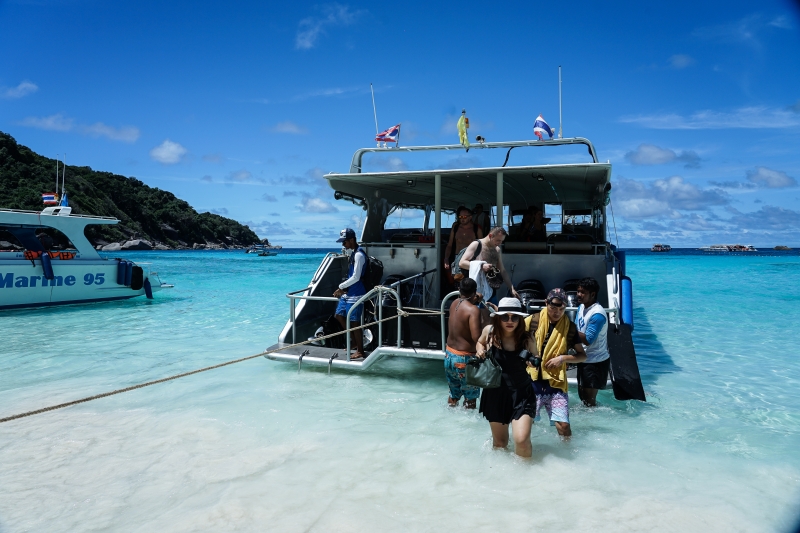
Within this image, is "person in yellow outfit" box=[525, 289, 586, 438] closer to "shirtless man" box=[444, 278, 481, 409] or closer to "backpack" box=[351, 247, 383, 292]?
"shirtless man" box=[444, 278, 481, 409]

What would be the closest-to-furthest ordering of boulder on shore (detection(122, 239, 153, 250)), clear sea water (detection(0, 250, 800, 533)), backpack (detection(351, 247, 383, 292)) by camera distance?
1. clear sea water (detection(0, 250, 800, 533))
2. backpack (detection(351, 247, 383, 292))
3. boulder on shore (detection(122, 239, 153, 250))

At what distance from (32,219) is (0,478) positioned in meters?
14.2

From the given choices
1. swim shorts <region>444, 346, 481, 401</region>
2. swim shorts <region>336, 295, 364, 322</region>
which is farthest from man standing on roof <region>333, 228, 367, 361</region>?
swim shorts <region>444, 346, 481, 401</region>

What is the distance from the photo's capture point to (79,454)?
473 centimetres

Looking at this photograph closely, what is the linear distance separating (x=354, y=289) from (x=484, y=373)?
3.25 m

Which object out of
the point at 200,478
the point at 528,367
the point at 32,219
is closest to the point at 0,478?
the point at 200,478

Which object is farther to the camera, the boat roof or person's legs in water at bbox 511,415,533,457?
the boat roof

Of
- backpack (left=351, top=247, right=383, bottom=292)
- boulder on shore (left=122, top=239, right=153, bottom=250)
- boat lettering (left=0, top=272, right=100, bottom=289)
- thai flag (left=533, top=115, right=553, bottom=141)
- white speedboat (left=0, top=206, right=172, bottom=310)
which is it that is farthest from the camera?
boulder on shore (left=122, top=239, right=153, bottom=250)

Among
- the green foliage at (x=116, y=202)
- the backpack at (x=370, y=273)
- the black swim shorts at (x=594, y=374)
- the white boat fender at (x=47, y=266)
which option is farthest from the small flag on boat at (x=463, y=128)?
the green foliage at (x=116, y=202)

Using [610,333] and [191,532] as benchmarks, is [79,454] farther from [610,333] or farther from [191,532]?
[610,333]

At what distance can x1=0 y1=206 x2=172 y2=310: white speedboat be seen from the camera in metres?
→ 14.4

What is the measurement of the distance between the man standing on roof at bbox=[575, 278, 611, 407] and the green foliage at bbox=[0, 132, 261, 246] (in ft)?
177

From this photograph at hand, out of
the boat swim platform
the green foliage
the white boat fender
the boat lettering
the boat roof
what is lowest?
the boat swim platform

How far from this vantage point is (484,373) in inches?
156
